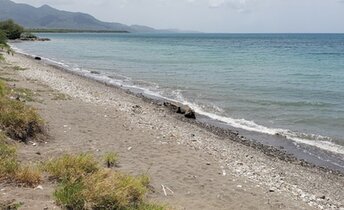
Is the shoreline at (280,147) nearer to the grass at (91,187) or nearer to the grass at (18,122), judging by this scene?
the grass at (91,187)

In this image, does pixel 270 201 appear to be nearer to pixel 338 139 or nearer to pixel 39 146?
pixel 39 146

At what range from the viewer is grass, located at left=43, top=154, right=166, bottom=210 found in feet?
23.1

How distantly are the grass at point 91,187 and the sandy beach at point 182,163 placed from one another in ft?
0.93

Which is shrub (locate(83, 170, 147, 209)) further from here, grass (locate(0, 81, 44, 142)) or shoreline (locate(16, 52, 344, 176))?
shoreline (locate(16, 52, 344, 176))

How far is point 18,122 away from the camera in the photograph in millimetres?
11523

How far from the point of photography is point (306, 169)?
45.9ft

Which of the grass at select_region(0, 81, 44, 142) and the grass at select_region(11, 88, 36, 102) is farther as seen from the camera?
the grass at select_region(11, 88, 36, 102)

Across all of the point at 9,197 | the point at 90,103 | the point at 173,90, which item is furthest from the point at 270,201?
the point at 173,90

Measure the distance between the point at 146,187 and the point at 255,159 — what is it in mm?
5728

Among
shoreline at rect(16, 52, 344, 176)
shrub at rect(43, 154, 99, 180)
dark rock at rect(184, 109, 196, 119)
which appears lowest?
shoreline at rect(16, 52, 344, 176)

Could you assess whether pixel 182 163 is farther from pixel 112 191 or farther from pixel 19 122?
pixel 19 122

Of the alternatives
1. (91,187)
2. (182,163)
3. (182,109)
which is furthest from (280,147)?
(91,187)

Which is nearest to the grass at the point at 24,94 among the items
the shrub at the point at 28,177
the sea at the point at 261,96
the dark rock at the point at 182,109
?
the dark rock at the point at 182,109

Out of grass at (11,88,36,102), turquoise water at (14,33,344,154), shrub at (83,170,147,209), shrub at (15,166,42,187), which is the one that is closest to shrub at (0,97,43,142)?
shrub at (15,166,42,187)
